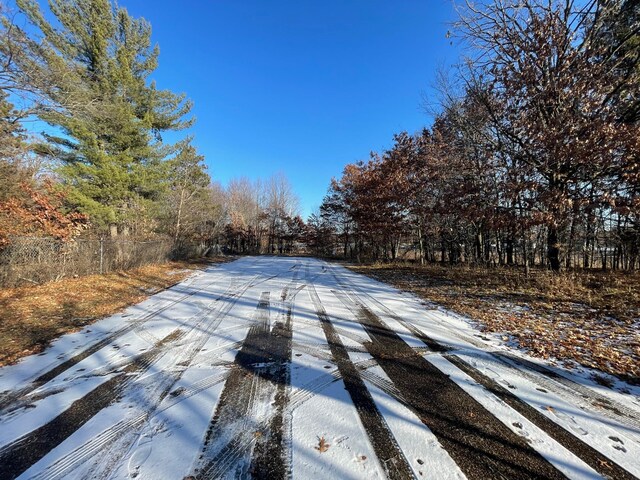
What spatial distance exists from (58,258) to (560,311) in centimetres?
1326

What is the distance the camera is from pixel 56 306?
6000 mm

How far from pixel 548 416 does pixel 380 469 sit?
1.73 m

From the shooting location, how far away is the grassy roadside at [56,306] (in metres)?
4.28

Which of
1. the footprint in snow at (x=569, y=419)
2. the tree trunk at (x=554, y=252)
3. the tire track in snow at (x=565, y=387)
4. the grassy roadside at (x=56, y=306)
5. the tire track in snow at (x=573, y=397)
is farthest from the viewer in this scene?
the tree trunk at (x=554, y=252)

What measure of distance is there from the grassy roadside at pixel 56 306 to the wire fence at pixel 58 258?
1.02 ft

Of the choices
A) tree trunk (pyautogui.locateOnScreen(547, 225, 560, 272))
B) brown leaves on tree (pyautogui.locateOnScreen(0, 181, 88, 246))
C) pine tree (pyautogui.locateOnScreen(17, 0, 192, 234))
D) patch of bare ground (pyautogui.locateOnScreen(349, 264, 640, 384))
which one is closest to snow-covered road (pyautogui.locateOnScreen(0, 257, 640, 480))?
patch of bare ground (pyautogui.locateOnScreen(349, 264, 640, 384))

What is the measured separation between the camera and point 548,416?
236 centimetres

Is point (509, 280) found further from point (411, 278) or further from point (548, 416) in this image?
point (548, 416)

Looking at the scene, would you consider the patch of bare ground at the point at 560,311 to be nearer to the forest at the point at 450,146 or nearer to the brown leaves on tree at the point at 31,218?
the forest at the point at 450,146

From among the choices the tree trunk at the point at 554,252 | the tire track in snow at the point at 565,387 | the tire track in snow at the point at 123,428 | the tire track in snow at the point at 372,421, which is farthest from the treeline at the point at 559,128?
the tire track in snow at the point at 123,428

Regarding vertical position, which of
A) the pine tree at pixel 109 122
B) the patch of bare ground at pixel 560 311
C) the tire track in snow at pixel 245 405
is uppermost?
the pine tree at pixel 109 122

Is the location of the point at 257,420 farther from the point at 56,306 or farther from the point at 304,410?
the point at 56,306

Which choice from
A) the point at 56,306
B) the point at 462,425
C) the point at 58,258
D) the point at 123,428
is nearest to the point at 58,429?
the point at 123,428

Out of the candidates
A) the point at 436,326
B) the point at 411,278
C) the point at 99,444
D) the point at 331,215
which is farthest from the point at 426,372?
the point at 331,215
